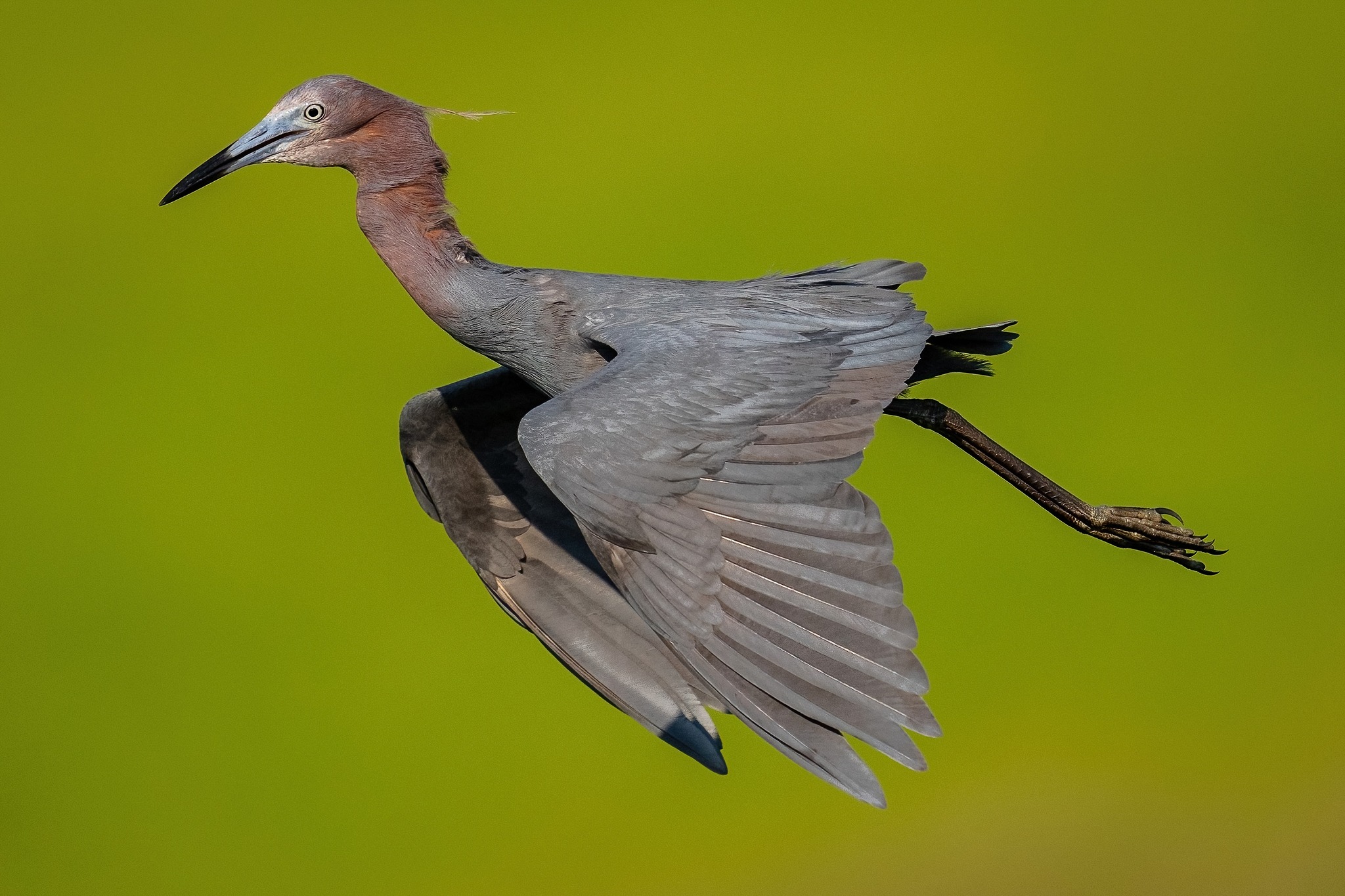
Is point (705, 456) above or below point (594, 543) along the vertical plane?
above

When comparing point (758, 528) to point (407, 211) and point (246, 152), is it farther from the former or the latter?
point (246, 152)

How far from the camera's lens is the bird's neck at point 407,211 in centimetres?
446

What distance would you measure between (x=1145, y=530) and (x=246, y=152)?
108 inches

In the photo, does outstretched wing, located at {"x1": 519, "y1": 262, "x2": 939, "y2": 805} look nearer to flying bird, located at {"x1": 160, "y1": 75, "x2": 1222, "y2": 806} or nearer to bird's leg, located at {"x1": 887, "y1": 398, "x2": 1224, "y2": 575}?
flying bird, located at {"x1": 160, "y1": 75, "x2": 1222, "y2": 806}

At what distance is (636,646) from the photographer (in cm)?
471

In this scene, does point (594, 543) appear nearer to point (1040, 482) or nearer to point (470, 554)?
point (470, 554)

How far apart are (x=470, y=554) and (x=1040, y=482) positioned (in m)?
1.69

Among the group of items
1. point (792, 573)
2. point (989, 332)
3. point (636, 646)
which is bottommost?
point (636, 646)

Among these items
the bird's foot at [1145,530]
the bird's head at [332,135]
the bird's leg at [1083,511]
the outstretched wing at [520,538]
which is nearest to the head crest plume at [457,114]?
the bird's head at [332,135]

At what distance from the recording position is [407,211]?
176 inches

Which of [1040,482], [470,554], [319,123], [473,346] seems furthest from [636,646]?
[319,123]

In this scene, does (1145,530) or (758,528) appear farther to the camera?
(1145,530)

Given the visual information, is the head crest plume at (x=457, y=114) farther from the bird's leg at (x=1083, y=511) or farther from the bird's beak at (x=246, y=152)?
the bird's leg at (x=1083, y=511)

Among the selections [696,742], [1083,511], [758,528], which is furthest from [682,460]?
[1083,511]
